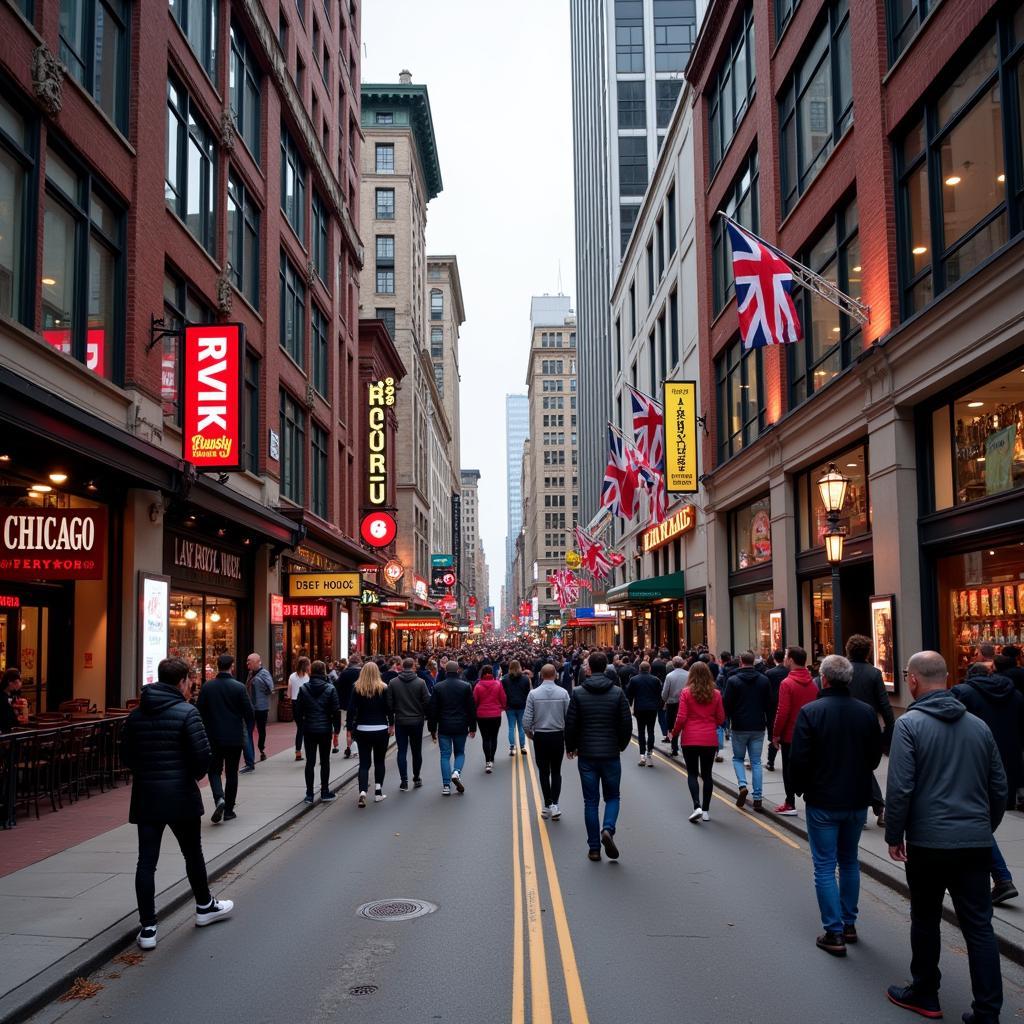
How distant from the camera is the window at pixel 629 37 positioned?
255 feet

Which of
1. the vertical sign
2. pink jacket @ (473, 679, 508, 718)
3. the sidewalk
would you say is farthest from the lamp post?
the vertical sign

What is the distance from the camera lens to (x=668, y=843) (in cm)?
1112

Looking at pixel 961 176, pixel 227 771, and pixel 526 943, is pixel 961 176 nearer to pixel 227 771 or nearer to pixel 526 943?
pixel 526 943

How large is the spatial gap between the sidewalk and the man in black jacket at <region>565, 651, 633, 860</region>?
3.78 meters

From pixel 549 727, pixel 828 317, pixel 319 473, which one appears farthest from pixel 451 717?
pixel 319 473

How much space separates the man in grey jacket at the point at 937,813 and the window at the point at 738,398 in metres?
21.8

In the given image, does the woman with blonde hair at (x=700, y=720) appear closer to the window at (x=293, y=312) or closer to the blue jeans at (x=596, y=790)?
the blue jeans at (x=596, y=790)

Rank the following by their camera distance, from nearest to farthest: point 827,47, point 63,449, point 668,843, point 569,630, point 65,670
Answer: point 668,843
point 63,449
point 65,670
point 827,47
point 569,630

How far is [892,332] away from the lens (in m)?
17.4

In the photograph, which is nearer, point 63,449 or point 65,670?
point 63,449

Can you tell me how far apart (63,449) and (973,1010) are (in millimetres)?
11904

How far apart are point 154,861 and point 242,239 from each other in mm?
21542

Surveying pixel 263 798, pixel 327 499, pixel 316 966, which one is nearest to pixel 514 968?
pixel 316 966

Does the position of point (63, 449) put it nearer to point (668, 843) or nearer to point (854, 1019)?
point (668, 843)
